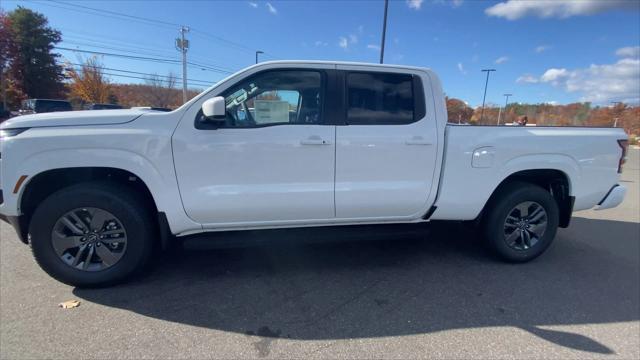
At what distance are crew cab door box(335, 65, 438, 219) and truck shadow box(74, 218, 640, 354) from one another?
362 mm

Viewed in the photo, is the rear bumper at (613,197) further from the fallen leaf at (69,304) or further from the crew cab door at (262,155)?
the fallen leaf at (69,304)

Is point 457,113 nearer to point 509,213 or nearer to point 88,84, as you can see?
point 509,213

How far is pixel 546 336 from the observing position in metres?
2.44

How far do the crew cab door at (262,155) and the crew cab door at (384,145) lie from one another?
192 millimetres

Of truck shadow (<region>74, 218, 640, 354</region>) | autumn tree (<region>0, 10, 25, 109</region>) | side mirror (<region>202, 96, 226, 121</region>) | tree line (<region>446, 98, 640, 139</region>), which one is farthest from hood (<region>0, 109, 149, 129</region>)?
autumn tree (<region>0, 10, 25, 109</region>)

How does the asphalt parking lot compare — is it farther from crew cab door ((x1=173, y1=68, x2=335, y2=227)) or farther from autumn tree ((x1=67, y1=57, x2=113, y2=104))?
autumn tree ((x1=67, y1=57, x2=113, y2=104))

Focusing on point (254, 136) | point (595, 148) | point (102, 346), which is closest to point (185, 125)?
point (254, 136)

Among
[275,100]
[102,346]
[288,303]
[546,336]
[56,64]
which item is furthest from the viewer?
[56,64]

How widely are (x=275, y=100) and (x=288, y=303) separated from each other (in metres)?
1.82

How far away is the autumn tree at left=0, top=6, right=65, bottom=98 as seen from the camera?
114ft

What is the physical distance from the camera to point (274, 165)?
2.92 m

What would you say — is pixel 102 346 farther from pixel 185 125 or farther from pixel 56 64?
pixel 56 64

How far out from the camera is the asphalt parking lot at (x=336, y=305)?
228cm

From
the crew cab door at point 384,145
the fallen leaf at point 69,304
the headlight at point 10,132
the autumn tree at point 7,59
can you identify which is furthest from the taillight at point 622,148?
the autumn tree at point 7,59
